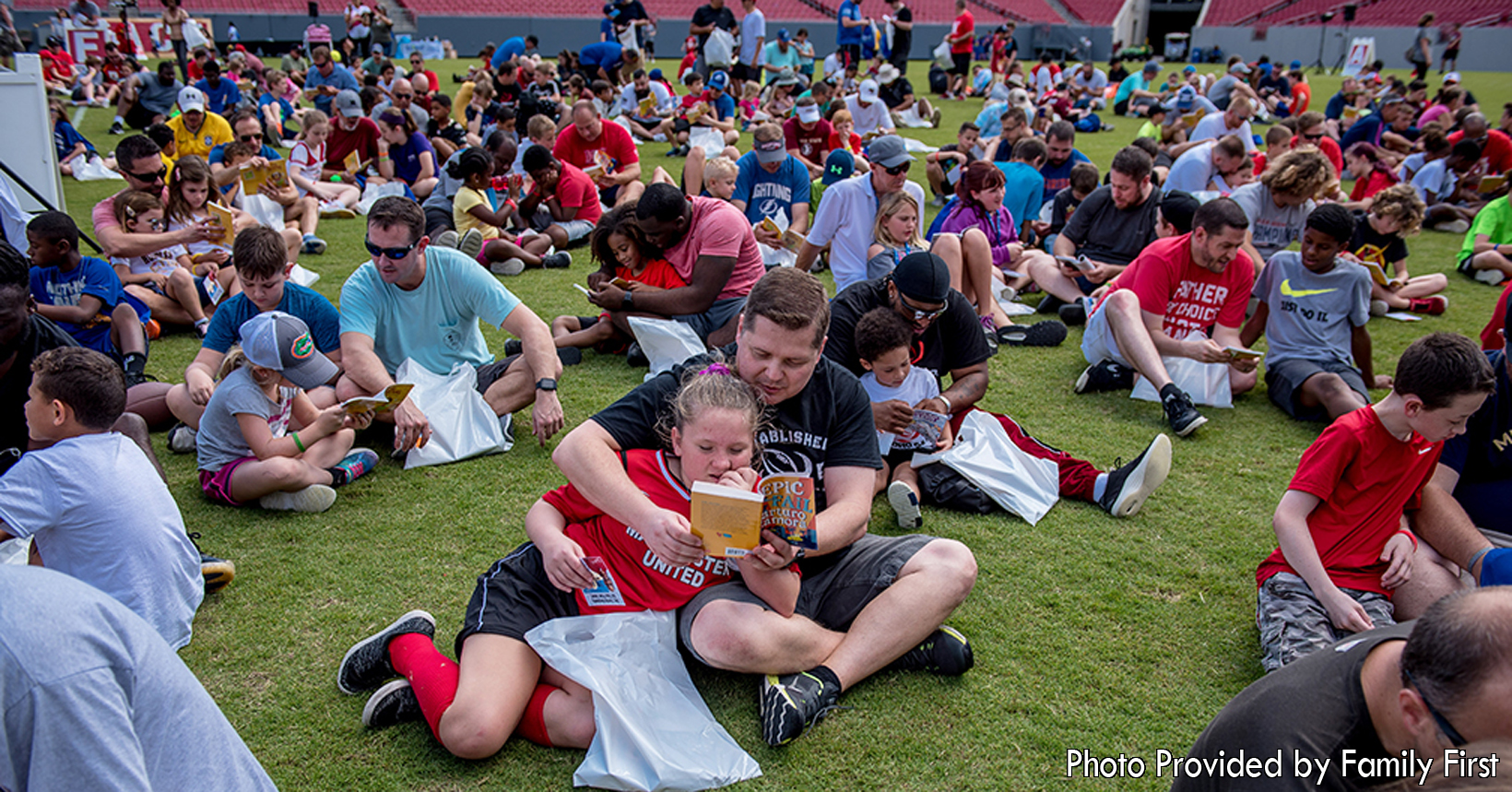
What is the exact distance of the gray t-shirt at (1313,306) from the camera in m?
5.81

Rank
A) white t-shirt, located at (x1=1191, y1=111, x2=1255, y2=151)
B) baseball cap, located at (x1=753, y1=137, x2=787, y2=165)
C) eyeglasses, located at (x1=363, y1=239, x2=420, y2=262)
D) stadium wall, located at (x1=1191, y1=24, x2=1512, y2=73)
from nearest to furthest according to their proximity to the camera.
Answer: eyeglasses, located at (x1=363, y1=239, x2=420, y2=262) → baseball cap, located at (x1=753, y1=137, x2=787, y2=165) → white t-shirt, located at (x1=1191, y1=111, x2=1255, y2=151) → stadium wall, located at (x1=1191, y1=24, x2=1512, y2=73)

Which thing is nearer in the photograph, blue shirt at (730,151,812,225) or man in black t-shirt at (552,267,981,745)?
man in black t-shirt at (552,267,981,745)

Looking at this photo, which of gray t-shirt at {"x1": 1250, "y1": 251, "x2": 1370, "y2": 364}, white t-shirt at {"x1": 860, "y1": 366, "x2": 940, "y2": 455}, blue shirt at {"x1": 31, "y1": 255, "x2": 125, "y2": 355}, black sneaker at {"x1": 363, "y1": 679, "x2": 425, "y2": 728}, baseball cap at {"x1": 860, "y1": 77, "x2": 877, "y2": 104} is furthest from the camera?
baseball cap at {"x1": 860, "y1": 77, "x2": 877, "y2": 104}

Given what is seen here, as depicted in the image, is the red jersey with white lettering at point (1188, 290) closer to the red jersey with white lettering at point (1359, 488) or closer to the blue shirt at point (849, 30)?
the red jersey with white lettering at point (1359, 488)

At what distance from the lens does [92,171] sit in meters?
12.8

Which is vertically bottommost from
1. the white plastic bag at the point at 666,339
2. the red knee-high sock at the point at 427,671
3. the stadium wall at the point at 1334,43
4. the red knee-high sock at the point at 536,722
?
the red knee-high sock at the point at 536,722

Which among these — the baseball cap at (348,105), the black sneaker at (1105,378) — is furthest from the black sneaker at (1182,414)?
the baseball cap at (348,105)

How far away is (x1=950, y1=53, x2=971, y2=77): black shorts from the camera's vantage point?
82.4 ft

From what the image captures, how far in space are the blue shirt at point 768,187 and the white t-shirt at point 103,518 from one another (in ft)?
21.4

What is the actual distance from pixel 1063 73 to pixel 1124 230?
70.7ft

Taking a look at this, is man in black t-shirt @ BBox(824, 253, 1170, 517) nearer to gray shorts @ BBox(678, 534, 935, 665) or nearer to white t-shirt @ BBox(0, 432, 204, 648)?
gray shorts @ BBox(678, 534, 935, 665)

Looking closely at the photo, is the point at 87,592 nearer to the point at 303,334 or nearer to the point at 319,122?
the point at 303,334

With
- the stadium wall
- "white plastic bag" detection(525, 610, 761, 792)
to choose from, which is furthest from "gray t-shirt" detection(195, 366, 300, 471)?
the stadium wall

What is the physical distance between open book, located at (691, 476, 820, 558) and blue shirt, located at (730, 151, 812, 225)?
6517 millimetres
